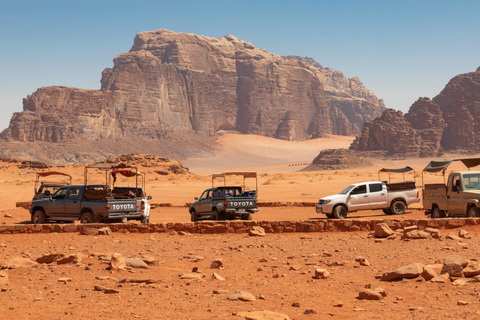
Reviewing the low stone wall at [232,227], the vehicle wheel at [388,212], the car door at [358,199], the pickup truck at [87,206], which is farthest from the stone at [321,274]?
the vehicle wheel at [388,212]

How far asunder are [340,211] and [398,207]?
10.1 ft

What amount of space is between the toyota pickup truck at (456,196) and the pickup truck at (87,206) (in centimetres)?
1064

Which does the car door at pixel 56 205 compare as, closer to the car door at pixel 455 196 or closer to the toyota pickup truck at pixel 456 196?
the toyota pickup truck at pixel 456 196

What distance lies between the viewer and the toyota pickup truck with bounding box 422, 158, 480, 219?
695 inches

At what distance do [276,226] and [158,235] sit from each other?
350cm

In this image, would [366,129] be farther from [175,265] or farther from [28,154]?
[175,265]

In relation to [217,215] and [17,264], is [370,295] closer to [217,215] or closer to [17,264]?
[17,264]

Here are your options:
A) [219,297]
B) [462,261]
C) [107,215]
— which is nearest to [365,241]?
[462,261]

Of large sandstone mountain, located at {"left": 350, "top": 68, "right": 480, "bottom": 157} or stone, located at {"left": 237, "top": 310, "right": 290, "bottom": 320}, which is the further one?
large sandstone mountain, located at {"left": 350, "top": 68, "right": 480, "bottom": 157}

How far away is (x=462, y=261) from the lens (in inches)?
361

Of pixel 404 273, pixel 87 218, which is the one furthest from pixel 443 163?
pixel 404 273

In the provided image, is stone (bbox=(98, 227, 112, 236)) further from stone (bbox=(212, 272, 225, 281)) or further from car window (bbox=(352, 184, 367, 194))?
car window (bbox=(352, 184, 367, 194))

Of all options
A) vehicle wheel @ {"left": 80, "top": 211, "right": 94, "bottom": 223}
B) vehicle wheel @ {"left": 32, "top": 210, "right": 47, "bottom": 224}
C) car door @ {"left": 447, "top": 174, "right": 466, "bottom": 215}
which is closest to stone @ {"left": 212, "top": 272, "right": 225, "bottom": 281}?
vehicle wheel @ {"left": 80, "top": 211, "right": 94, "bottom": 223}

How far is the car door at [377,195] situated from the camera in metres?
23.3
